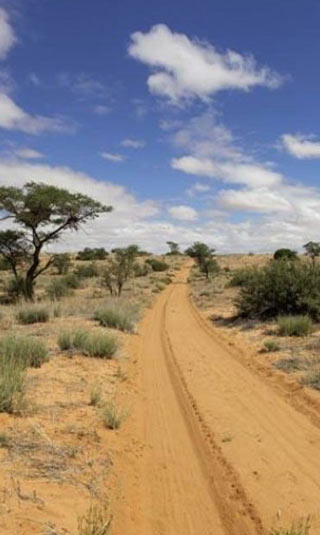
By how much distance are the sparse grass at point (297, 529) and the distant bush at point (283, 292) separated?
1472 cm

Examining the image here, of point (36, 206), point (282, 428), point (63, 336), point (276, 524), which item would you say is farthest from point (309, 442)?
point (36, 206)

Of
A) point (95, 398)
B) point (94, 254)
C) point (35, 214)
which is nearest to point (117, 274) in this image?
point (35, 214)

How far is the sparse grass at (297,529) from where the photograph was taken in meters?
5.09

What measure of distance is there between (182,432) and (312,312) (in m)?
12.9

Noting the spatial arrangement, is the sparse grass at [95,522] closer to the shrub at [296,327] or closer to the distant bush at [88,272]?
the shrub at [296,327]

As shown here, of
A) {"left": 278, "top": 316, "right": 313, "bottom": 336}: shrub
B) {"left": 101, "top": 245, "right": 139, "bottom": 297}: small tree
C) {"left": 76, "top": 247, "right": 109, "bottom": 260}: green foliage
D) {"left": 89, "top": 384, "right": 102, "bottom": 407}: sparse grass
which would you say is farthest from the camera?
{"left": 76, "top": 247, "right": 109, "bottom": 260}: green foliage

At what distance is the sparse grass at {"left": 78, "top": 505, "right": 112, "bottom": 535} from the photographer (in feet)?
16.4

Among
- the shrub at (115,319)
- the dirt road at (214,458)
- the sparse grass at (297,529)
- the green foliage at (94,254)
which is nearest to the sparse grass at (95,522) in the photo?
the dirt road at (214,458)

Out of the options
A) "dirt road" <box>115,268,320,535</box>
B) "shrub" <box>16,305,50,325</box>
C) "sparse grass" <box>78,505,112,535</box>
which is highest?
"shrub" <box>16,305,50,325</box>

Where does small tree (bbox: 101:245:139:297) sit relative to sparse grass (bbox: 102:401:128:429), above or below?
above

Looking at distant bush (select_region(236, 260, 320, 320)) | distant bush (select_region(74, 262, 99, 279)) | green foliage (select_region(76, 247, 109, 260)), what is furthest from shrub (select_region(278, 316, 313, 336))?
green foliage (select_region(76, 247, 109, 260))

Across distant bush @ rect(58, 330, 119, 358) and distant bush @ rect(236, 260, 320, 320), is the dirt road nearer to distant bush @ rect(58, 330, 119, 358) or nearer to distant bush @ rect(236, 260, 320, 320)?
distant bush @ rect(58, 330, 119, 358)

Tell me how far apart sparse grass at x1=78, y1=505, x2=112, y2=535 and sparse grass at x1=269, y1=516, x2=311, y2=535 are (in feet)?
5.38

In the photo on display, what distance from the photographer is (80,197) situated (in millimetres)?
33031
